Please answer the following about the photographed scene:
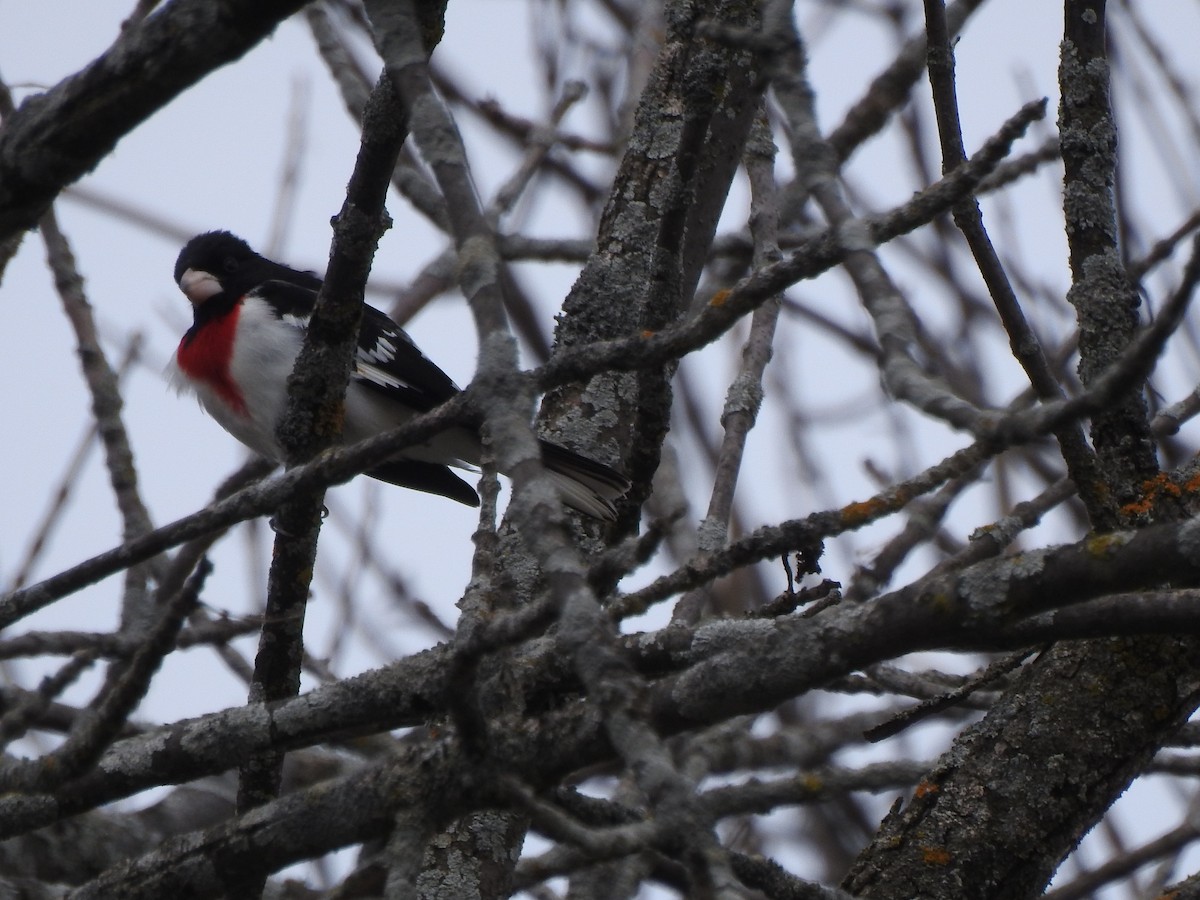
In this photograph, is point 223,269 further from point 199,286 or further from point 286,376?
point 286,376

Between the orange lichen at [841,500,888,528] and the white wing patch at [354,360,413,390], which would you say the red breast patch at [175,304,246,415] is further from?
the orange lichen at [841,500,888,528]

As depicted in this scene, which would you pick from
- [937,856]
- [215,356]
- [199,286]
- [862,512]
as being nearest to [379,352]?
[215,356]

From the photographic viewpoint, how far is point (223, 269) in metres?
4.97

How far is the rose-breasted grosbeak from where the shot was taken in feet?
14.1

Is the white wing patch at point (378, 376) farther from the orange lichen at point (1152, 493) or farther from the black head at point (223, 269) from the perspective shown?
the orange lichen at point (1152, 493)

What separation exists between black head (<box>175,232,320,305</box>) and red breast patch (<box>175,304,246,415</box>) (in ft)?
0.69

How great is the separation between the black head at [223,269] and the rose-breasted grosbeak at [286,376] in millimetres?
57

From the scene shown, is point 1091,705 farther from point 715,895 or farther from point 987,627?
point 715,895

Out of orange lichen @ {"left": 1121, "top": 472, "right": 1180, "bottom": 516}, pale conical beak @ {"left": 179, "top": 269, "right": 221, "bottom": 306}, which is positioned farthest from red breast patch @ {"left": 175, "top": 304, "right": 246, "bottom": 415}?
orange lichen @ {"left": 1121, "top": 472, "right": 1180, "bottom": 516}

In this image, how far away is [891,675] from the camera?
2.80 meters

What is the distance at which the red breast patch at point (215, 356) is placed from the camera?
4383mm

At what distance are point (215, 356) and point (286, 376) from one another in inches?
18.4

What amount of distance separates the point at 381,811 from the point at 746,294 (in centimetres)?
82

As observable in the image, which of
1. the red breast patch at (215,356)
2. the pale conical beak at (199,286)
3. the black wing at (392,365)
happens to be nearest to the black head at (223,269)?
the pale conical beak at (199,286)
